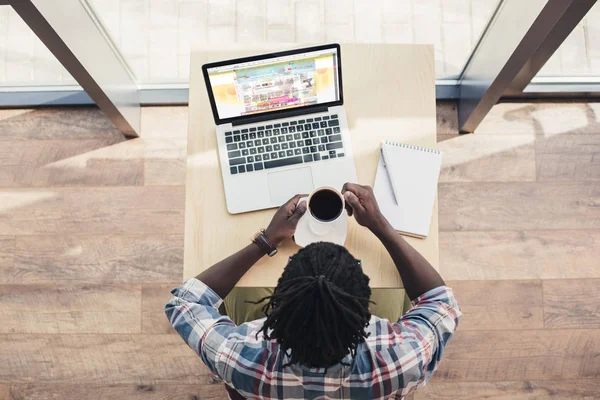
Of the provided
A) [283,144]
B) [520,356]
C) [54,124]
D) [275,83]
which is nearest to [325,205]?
[283,144]

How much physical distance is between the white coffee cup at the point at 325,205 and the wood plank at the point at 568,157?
1209 millimetres

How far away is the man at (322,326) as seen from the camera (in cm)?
99

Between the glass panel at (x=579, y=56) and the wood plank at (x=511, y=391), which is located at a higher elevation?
the glass panel at (x=579, y=56)

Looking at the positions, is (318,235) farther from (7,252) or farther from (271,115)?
(7,252)

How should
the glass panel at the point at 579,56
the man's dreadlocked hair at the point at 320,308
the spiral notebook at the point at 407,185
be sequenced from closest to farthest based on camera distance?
the man's dreadlocked hair at the point at 320,308 < the spiral notebook at the point at 407,185 < the glass panel at the point at 579,56

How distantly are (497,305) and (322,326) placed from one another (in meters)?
1.30

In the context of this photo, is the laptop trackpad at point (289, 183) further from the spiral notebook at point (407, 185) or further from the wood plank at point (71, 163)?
the wood plank at point (71, 163)

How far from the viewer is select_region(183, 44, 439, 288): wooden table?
1.37 metres

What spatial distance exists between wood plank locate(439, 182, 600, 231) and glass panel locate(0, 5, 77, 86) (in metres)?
1.63

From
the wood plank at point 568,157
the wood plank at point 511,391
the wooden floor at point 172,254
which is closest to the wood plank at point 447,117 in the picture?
the wooden floor at point 172,254

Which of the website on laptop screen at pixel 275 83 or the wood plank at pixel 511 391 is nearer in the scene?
the website on laptop screen at pixel 275 83

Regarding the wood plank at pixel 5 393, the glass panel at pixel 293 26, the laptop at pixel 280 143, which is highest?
the glass panel at pixel 293 26

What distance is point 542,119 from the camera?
2145 mm

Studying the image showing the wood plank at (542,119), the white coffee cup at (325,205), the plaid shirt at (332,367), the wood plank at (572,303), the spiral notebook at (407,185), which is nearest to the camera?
the plaid shirt at (332,367)
